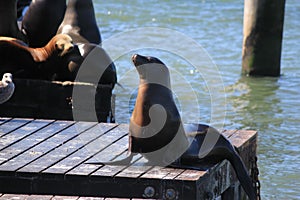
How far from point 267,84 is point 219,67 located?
47.2 inches

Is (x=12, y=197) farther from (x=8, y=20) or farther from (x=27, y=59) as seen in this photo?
(x=8, y=20)

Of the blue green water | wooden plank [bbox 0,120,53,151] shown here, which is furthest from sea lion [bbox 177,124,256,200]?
the blue green water

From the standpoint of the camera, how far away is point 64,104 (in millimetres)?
7328

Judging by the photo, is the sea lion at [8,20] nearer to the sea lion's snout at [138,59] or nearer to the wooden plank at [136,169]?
the sea lion's snout at [138,59]

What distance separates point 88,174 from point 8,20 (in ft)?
12.5

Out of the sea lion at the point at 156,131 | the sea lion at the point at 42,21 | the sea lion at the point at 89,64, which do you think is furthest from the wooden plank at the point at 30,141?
the sea lion at the point at 42,21

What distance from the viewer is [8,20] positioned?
8109mm

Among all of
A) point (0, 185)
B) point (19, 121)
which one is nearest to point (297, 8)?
point (19, 121)

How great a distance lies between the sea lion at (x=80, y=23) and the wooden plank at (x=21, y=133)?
8.38 feet

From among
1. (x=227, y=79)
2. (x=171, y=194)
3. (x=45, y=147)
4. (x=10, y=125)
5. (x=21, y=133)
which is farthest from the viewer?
(x=227, y=79)

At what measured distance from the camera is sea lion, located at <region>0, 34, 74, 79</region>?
24.7 feet

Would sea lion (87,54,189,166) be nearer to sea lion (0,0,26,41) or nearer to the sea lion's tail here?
the sea lion's tail

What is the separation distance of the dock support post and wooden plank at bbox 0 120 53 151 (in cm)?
543

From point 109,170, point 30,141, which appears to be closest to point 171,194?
point 109,170
